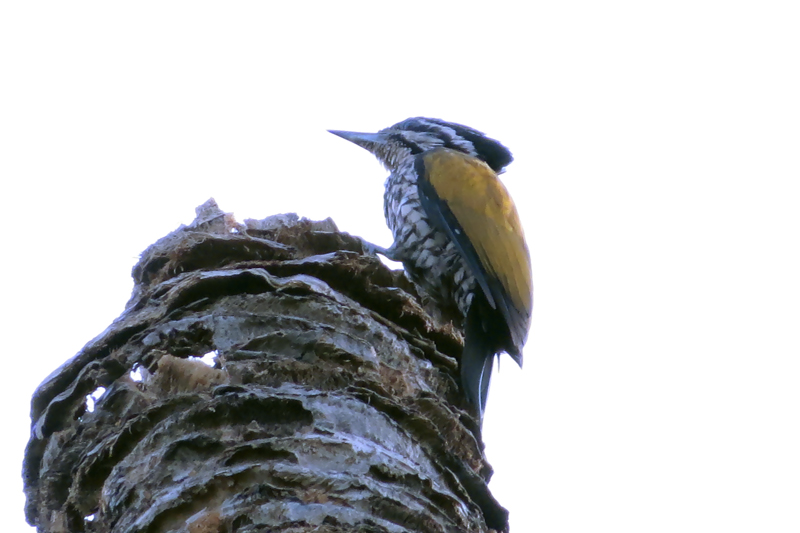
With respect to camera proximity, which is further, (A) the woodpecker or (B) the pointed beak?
(B) the pointed beak

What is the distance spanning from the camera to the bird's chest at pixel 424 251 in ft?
13.6

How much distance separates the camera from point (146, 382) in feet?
8.30

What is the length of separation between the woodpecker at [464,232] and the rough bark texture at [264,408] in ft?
2.30

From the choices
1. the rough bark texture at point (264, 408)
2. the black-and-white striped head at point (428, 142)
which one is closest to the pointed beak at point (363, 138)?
the black-and-white striped head at point (428, 142)

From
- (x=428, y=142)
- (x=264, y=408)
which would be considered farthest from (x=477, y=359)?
(x=428, y=142)

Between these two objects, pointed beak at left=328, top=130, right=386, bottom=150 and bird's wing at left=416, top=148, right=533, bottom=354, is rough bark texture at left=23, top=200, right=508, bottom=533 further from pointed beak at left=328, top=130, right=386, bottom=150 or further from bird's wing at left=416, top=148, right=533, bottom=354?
pointed beak at left=328, top=130, right=386, bottom=150

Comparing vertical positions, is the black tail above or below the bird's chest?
below

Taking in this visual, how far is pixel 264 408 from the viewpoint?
7.13 feet

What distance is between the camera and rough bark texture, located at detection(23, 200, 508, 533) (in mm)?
1957

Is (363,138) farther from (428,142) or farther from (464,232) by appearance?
(464,232)

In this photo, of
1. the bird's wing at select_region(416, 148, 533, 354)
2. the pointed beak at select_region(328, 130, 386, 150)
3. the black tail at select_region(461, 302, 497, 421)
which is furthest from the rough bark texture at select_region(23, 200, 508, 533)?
the pointed beak at select_region(328, 130, 386, 150)

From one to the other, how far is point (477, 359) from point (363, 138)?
8.17 feet

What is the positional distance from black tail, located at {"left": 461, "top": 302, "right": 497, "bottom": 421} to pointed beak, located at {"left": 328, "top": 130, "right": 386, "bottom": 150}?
1780mm

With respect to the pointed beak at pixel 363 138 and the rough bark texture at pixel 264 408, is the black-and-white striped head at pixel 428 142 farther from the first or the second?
the rough bark texture at pixel 264 408
